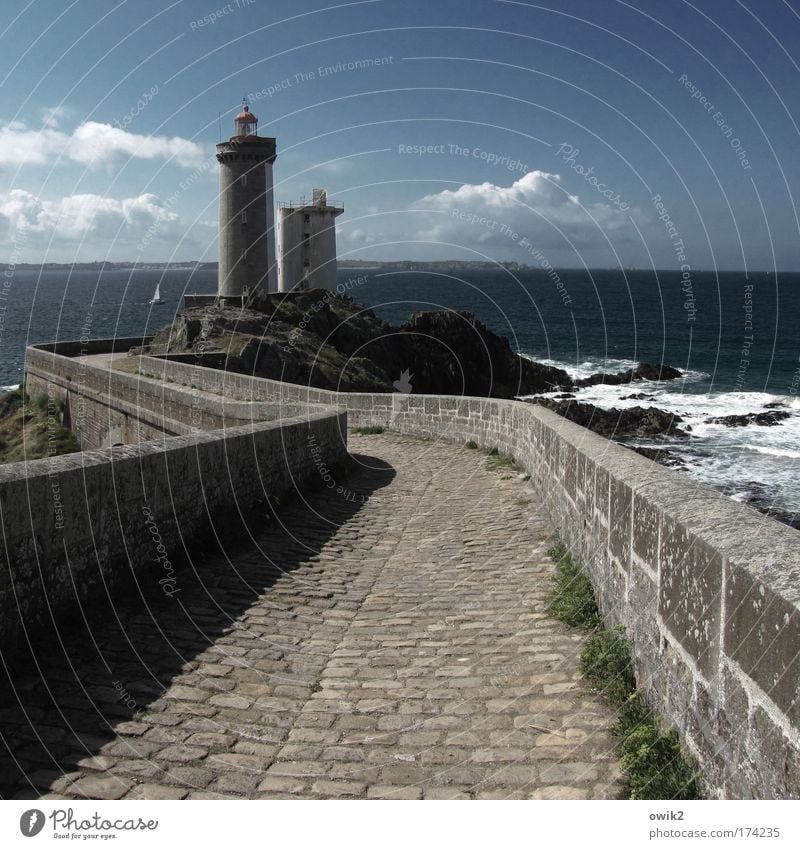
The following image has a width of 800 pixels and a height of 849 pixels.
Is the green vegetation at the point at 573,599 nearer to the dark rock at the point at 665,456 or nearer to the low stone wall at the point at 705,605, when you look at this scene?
the low stone wall at the point at 705,605

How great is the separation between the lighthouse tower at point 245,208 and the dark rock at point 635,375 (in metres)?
19.5

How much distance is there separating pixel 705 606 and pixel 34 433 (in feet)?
83.0

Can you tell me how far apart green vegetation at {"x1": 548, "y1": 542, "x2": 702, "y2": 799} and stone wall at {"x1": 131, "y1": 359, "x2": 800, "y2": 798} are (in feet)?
0.30

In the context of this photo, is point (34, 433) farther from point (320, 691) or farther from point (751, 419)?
point (751, 419)

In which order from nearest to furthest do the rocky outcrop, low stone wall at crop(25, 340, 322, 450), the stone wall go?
the stone wall → low stone wall at crop(25, 340, 322, 450) → the rocky outcrop

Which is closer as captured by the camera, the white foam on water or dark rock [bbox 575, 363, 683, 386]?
the white foam on water

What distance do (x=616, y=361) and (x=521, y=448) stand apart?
47.3 meters

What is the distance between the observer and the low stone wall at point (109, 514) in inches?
179

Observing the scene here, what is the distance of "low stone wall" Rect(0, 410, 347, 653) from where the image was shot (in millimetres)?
4547

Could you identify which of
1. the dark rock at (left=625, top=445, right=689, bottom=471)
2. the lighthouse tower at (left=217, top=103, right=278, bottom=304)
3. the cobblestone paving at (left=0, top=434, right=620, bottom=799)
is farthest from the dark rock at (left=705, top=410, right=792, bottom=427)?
the cobblestone paving at (left=0, top=434, right=620, bottom=799)

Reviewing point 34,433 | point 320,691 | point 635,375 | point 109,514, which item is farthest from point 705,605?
point 635,375

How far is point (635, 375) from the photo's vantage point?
157 ft

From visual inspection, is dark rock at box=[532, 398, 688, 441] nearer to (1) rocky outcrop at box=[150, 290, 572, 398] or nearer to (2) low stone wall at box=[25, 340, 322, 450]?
(1) rocky outcrop at box=[150, 290, 572, 398]

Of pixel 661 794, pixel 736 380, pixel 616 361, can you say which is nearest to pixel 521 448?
pixel 661 794
